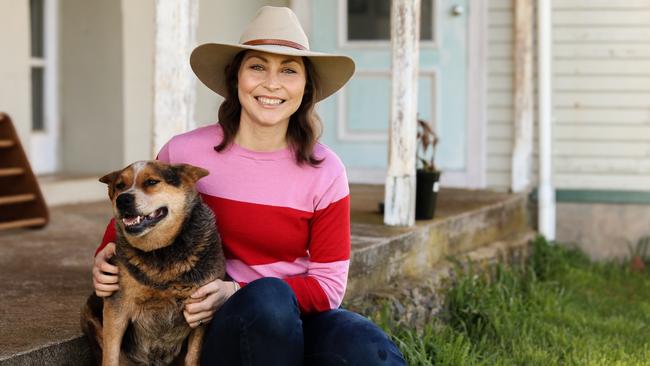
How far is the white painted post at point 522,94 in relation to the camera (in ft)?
24.4

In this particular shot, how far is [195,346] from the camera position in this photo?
2.67 meters

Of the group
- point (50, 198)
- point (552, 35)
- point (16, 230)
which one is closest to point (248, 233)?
point (16, 230)

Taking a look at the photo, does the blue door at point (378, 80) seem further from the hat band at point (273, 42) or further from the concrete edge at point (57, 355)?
the concrete edge at point (57, 355)

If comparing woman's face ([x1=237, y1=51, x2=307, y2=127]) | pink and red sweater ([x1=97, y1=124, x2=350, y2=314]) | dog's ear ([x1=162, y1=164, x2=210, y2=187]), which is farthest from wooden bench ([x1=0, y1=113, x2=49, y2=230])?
dog's ear ([x1=162, y1=164, x2=210, y2=187])

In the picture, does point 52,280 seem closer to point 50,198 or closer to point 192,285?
point 192,285

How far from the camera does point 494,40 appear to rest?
299 inches

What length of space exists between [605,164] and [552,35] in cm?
112

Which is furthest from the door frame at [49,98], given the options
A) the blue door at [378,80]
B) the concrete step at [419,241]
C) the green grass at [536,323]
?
the green grass at [536,323]

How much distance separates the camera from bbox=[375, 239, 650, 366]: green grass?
423 centimetres

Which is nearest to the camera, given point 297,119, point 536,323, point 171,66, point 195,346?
point 195,346

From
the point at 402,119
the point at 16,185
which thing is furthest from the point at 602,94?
the point at 16,185

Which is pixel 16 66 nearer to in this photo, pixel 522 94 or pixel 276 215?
pixel 276 215

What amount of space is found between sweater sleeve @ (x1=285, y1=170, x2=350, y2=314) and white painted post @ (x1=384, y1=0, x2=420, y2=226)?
2.21 m

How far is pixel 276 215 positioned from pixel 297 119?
0.35m
